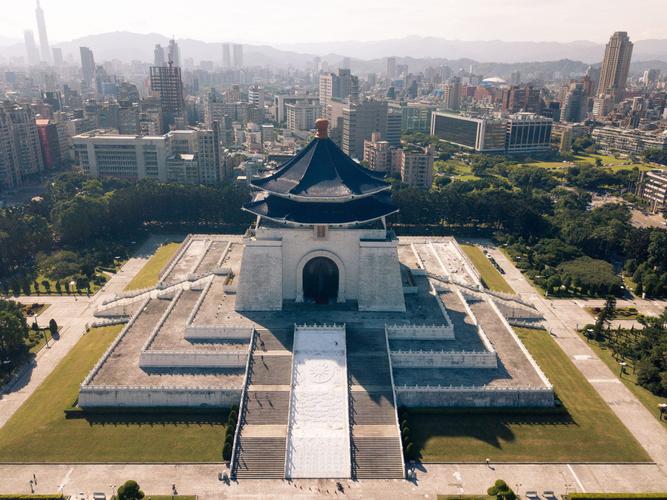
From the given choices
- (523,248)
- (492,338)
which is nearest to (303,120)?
(523,248)

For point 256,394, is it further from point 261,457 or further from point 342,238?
point 342,238

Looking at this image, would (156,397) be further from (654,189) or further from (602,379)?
(654,189)

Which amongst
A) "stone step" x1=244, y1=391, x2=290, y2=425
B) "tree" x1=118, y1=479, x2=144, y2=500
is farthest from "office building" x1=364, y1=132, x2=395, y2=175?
"tree" x1=118, y1=479, x2=144, y2=500

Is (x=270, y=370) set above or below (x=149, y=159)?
below

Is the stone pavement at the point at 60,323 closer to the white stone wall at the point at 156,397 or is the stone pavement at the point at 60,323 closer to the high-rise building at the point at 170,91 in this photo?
the white stone wall at the point at 156,397

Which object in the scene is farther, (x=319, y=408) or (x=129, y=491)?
(x=319, y=408)

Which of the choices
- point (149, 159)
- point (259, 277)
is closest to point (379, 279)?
point (259, 277)
